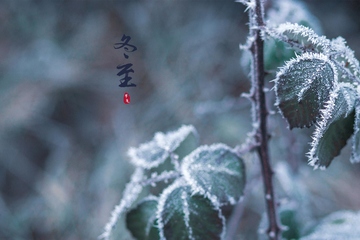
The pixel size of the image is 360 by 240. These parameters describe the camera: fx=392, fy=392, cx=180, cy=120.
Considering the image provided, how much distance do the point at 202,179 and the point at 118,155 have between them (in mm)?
1174

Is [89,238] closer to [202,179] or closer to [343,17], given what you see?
[202,179]

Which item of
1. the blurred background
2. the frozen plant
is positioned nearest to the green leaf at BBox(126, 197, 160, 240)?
the frozen plant

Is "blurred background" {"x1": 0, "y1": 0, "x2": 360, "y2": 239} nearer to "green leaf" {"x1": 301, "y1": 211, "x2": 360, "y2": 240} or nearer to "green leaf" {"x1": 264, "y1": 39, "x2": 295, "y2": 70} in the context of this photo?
"green leaf" {"x1": 301, "y1": 211, "x2": 360, "y2": 240}

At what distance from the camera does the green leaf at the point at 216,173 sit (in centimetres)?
54

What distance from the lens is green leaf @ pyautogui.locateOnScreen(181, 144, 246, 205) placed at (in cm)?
54

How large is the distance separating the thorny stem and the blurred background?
0.98 metres

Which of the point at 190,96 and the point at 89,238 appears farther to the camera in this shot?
the point at 190,96

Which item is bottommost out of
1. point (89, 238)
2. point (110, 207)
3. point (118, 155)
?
point (89, 238)

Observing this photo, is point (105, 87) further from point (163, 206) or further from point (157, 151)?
point (163, 206)

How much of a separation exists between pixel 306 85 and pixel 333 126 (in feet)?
0.22

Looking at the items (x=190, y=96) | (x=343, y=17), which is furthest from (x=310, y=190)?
→ (x=343, y=17)

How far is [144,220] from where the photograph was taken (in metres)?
0.61

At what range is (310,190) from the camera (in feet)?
5.14

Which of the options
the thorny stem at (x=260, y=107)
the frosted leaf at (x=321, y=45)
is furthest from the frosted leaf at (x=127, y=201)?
the frosted leaf at (x=321, y=45)
